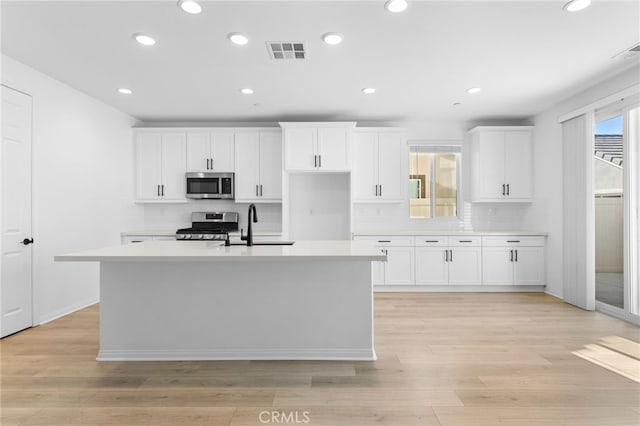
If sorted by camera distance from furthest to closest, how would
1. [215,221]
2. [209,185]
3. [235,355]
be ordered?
[215,221] < [209,185] < [235,355]

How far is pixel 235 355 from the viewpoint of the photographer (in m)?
2.82

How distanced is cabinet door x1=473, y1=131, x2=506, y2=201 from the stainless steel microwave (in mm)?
3829

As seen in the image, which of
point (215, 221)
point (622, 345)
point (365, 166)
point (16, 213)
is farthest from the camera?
point (215, 221)

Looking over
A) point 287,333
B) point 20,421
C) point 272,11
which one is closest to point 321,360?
point 287,333

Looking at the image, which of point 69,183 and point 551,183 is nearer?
point 69,183

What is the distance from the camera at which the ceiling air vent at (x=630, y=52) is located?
122 inches

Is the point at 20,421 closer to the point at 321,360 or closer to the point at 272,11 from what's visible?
the point at 321,360

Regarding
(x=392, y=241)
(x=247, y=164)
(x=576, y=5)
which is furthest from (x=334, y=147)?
(x=576, y=5)

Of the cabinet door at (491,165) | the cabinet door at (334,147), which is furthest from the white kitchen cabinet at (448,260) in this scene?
the cabinet door at (334,147)

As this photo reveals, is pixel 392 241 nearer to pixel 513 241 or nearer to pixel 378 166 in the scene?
pixel 378 166

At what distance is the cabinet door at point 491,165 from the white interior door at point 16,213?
5.71 meters

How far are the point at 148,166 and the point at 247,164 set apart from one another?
1.51 meters

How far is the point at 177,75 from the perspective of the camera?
373 cm

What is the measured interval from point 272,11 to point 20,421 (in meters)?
3.00
